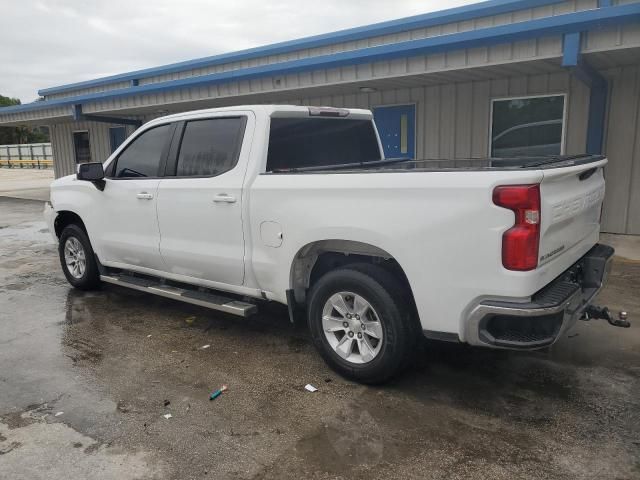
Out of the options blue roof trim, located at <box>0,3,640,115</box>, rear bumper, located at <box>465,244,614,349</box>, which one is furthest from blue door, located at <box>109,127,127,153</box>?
rear bumper, located at <box>465,244,614,349</box>

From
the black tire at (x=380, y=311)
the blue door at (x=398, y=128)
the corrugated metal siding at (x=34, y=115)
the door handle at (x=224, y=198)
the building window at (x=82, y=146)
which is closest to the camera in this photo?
the black tire at (x=380, y=311)

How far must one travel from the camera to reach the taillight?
2.93m

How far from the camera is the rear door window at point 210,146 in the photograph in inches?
176

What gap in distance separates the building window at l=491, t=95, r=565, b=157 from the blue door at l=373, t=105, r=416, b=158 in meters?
1.64

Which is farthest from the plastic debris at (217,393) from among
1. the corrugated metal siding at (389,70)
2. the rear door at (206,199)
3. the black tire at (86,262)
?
the corrugated metal siding at (389,70)

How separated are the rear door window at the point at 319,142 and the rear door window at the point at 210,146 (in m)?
0.32

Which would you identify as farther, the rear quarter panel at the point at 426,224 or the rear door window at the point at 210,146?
the rear door window at the point at 210,146

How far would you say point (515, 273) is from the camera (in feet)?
9.87

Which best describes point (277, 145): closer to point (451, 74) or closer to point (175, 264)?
point (175, 264)

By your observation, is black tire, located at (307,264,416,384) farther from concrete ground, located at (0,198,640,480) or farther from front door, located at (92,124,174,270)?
front door, located at (92,124,174,270)

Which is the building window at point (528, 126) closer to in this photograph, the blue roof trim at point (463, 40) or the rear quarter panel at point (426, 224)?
the blue roof trim at point (463, 40)

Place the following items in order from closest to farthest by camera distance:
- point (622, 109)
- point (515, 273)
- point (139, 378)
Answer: point (515, 273)
point (139, 378)
point (622, 109)

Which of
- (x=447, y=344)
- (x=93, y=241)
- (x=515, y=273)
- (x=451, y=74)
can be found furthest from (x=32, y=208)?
(x=515, y=273)

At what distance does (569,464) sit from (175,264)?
139 inches
